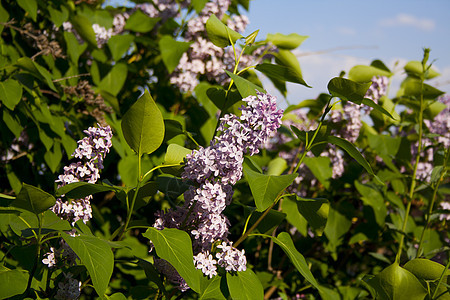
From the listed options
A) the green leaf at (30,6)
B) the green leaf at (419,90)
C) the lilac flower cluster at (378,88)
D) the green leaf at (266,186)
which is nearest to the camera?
the green leaf at (266,186)

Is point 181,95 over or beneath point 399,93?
beneath

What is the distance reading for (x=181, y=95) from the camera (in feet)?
8.63

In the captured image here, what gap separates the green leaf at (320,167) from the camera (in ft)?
7.35

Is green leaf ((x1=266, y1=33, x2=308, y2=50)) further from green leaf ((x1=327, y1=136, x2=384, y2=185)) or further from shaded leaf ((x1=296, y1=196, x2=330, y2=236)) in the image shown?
shaded leaf ((x1=296, y1=196, x2=330, y2=236))

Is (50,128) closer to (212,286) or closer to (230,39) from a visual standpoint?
(230,39)

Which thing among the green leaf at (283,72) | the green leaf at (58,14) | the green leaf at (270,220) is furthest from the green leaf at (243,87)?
the green leaf at (58,14)

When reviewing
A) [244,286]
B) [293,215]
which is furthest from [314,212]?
[293,215]

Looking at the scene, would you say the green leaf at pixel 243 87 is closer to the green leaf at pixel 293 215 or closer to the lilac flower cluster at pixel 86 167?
the lilac flower cluster at pixel 86 167

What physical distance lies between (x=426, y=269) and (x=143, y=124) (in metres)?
0.89

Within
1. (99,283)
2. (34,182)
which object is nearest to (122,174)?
(34,182)

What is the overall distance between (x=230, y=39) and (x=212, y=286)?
0.67m

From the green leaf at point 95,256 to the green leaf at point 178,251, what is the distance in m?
0.10

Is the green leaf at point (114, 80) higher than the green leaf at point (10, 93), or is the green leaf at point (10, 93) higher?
the green leaf at point (10, 93)

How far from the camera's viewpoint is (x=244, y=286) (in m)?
1.12
